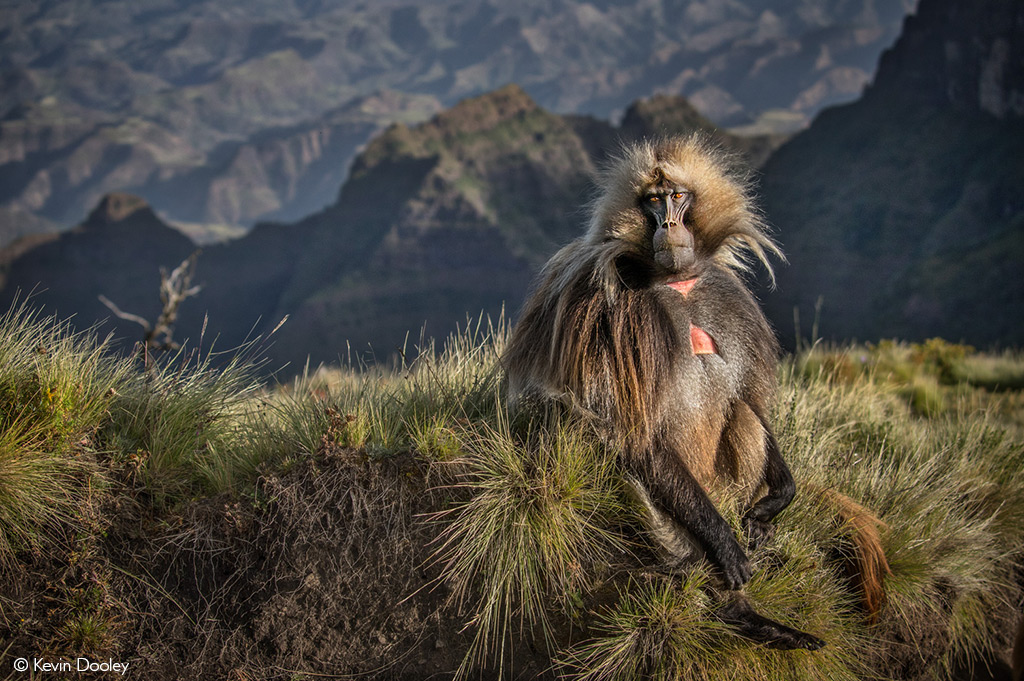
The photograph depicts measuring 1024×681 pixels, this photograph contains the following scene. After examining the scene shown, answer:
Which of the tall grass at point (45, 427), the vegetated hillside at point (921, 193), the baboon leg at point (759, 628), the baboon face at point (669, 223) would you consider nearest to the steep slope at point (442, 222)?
the vegetated hillside at point (921, 193)

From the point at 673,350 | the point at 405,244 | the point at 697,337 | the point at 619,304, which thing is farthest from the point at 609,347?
the point at 405,244

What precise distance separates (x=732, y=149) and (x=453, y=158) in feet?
394

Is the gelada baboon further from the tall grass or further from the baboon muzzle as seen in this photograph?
the tall grass

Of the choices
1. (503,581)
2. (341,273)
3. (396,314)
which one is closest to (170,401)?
(503,581)

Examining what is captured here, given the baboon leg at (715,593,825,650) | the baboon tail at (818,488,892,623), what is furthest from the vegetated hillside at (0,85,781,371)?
the baboon leg at (715,593,825,650)

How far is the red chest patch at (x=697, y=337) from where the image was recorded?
3.57 meters

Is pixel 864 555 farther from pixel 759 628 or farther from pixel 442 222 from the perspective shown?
pixel 442 222

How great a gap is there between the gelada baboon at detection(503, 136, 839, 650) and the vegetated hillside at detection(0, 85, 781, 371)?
→ 90.0m

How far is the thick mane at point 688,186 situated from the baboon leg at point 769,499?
3.22ft

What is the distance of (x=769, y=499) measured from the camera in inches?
151

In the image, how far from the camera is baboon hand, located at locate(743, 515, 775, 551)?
372 centimetres

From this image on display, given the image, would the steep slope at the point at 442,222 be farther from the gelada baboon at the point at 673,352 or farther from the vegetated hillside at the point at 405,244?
the gelada baboon at the point at 673,352

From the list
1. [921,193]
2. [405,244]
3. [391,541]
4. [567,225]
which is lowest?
[405,244]

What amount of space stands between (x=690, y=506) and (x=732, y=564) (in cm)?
34
